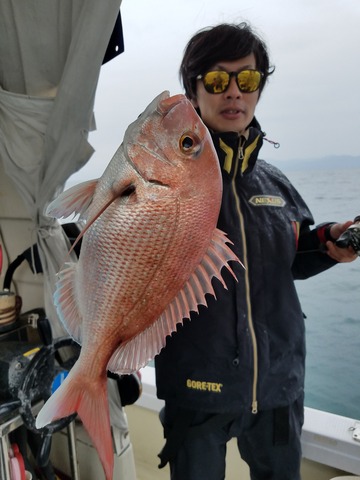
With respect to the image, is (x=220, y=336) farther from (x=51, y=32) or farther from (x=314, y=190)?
(x=314, y=190)

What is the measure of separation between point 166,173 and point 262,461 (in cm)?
111

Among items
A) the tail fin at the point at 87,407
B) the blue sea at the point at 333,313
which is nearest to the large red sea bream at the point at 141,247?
the tail fin at the point at 87,407

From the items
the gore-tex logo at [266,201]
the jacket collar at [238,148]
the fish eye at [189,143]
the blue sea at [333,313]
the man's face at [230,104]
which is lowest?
the blue sea at [333,313]

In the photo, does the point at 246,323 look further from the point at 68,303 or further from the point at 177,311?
the point at 68,303

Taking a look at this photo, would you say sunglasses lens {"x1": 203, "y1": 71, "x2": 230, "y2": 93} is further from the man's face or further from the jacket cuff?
the jacket cuff

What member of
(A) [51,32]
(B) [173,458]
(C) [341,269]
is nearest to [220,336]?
(B) [173,458]

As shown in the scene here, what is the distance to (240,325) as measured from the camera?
3.86 ft

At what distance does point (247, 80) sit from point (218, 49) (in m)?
0.15

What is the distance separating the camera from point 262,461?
1304mm

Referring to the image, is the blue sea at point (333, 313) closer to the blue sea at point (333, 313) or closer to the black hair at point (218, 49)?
the blue sea at point (333, 313)

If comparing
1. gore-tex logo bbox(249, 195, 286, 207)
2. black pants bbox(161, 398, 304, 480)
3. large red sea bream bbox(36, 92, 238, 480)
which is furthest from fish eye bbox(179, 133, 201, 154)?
black pants bbox(161, 398, 304, 480)

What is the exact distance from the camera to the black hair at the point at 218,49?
1.21 meters

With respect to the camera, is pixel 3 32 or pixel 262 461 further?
pixel 3 32

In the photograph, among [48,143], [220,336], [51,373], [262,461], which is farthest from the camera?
[48,143]
